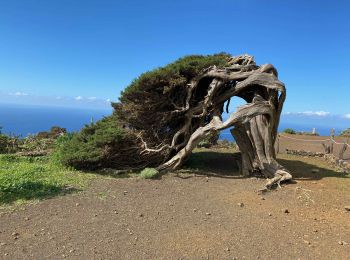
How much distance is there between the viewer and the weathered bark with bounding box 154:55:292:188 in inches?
461

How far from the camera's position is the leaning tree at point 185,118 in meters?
11.6

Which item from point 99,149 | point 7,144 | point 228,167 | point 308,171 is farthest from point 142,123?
point 308,171

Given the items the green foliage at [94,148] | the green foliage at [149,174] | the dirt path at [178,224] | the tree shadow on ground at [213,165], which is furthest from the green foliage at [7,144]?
the tree shadow on ground at [213,165]

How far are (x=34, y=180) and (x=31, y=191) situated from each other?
985 millimetres

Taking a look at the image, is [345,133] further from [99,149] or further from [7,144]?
[7,144]

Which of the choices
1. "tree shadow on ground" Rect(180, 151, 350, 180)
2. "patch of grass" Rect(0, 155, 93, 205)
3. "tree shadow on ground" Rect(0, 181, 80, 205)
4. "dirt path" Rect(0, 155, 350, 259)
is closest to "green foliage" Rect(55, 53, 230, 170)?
"patch of grass" Rect(0, 155, 93, 205)

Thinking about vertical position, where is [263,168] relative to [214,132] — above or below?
below

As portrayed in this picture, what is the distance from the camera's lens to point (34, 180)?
9.32m

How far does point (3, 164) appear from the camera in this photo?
442 inches

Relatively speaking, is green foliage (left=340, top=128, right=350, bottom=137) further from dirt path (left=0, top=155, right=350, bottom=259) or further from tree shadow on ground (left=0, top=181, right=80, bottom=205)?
tree shadow on ground (left=0, top=181, right=80, bottom=205)

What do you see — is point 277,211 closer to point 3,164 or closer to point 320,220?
point 320,220

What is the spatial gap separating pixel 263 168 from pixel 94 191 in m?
5.68

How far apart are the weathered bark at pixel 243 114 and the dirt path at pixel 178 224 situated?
1.71 metres

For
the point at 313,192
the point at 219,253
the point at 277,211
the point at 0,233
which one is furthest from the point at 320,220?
the point at 0,233
